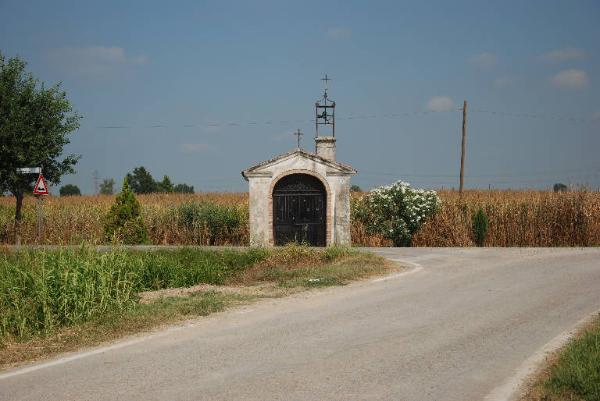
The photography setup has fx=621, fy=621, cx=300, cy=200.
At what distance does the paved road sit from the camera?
596 cm

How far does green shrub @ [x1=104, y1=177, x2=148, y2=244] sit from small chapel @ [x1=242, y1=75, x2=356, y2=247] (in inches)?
238

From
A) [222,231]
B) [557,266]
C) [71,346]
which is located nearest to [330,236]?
[222,231]

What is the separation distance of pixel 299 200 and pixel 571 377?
17.2 metres

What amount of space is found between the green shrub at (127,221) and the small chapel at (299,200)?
19.9 feet

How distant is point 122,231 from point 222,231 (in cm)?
442

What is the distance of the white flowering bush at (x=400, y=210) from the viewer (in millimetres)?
25672

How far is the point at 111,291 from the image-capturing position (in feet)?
34.0

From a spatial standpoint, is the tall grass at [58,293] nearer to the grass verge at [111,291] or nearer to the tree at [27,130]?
the grass verge at [111,291]

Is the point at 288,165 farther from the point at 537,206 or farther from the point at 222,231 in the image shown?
the point at 537,206

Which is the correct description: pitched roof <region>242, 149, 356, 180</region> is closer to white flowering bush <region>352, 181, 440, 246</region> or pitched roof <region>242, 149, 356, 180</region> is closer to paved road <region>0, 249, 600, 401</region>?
white flowering bush <region>352, 181, 440, 246</region>

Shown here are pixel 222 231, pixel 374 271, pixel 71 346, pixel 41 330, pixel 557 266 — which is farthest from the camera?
pixel 222 231

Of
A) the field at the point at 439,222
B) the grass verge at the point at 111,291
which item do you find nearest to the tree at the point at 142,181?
the field at the point at 439,222

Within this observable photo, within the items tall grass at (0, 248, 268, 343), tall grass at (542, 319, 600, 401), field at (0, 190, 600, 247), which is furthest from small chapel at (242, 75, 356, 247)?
tall grass at (542, 319, 600, 401)

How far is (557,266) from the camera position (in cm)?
1559
